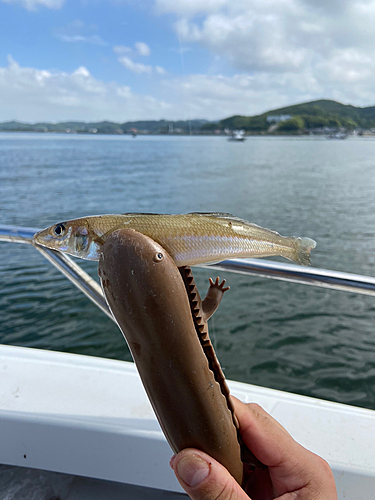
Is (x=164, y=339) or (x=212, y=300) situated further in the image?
(x=212, y=300)

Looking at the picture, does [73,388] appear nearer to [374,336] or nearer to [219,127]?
[374,336]

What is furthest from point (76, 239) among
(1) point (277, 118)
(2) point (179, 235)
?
(1) point (277, 118)

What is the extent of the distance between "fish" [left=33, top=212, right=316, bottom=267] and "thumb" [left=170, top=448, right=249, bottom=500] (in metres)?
0.46

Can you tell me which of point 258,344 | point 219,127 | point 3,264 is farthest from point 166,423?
point 219,127

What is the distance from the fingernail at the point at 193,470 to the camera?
33.5 inches

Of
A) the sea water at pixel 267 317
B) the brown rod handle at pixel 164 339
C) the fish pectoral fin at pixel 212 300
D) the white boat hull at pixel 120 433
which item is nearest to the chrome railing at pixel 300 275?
the white boat hull at pixel 120 433

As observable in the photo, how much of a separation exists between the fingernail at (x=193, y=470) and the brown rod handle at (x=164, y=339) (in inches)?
1.4

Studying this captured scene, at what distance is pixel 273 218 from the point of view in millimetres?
18328

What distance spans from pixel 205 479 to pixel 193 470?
0.03m

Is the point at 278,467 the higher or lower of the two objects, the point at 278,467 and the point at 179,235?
the lower

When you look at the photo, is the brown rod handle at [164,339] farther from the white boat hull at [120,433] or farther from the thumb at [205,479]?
the white boat hull at [120,433]

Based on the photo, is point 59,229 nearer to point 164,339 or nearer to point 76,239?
point 76,239

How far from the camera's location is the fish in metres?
0.84

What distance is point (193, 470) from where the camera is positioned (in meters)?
0.86
